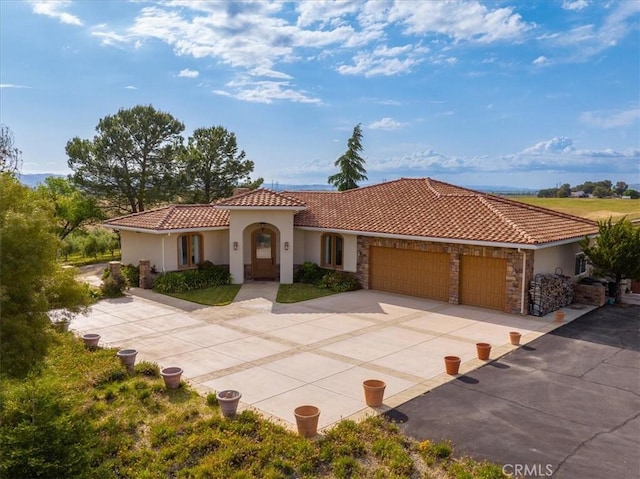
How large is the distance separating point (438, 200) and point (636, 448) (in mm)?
15618

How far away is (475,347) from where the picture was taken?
14266 mm

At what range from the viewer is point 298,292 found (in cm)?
2172

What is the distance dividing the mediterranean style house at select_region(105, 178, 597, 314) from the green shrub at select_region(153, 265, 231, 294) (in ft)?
2.17

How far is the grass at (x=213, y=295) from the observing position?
65.2 feet

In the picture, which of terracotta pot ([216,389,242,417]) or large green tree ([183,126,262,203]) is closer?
terracotta pot ([216,389,242,417])

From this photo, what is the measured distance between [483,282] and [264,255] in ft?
35.4

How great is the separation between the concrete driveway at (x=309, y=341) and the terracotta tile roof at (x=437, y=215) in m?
2.95

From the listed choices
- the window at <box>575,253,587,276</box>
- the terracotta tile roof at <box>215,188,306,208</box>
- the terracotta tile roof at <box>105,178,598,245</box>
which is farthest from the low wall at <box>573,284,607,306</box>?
the terracotta tile roof at <box>215,188,306,208</box>

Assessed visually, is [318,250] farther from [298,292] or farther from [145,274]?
[145,274]

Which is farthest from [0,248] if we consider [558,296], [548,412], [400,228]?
[558,296]

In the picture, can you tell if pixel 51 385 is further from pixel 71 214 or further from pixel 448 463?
pixel 71 214

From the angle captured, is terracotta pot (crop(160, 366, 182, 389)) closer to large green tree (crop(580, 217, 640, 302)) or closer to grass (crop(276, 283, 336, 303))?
grass (crop(276, 283, 336, 303))

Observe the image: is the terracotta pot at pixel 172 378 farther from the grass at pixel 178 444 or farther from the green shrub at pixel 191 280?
the green shrub at pixel 191 280

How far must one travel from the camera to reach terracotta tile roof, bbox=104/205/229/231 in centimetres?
2262
